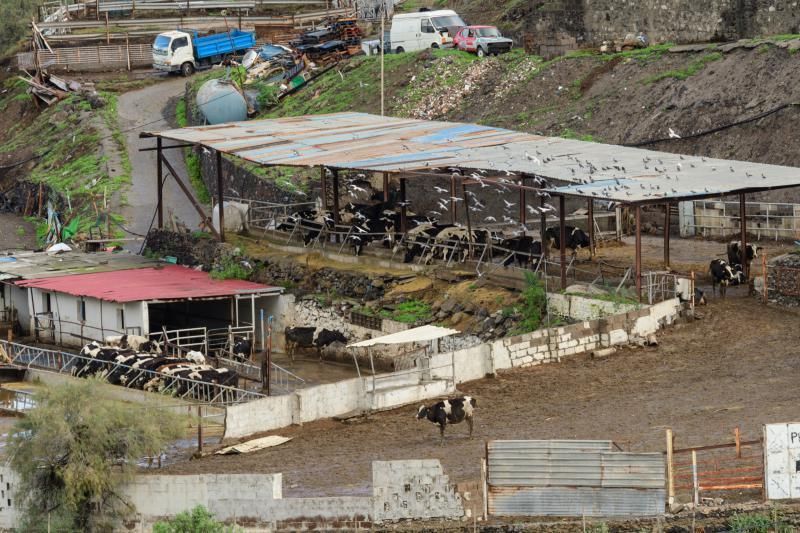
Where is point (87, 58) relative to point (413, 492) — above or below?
above

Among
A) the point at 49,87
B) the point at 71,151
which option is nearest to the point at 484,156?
the point at 71,151

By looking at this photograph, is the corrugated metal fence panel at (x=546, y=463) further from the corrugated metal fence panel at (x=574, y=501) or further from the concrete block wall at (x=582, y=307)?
the concrete block wall at (x=582, y=307)

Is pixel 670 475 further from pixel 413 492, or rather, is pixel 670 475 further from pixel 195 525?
pixel 195 525

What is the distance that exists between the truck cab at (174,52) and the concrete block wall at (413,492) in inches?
2090

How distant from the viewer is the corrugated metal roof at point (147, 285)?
4738cm

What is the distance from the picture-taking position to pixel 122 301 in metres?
46.6

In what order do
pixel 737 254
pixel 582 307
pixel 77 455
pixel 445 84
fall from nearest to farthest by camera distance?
1. pixel 77 455
2. pixel 582 307
3. pixel 737 254
4. pixel 445 84

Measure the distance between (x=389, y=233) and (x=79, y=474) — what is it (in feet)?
64.0

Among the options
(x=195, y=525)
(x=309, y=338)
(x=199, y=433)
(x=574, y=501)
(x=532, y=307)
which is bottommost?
(x=309, y=338)

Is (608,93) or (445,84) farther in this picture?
(445,84)

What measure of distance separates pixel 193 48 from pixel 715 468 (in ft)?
177

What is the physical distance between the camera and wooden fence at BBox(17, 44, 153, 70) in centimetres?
8319

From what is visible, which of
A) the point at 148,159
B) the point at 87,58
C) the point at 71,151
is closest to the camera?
the point at 148,159

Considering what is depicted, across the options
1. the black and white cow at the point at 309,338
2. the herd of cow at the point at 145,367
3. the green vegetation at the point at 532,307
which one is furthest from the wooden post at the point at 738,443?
the black and white cow at the point at 309,338
